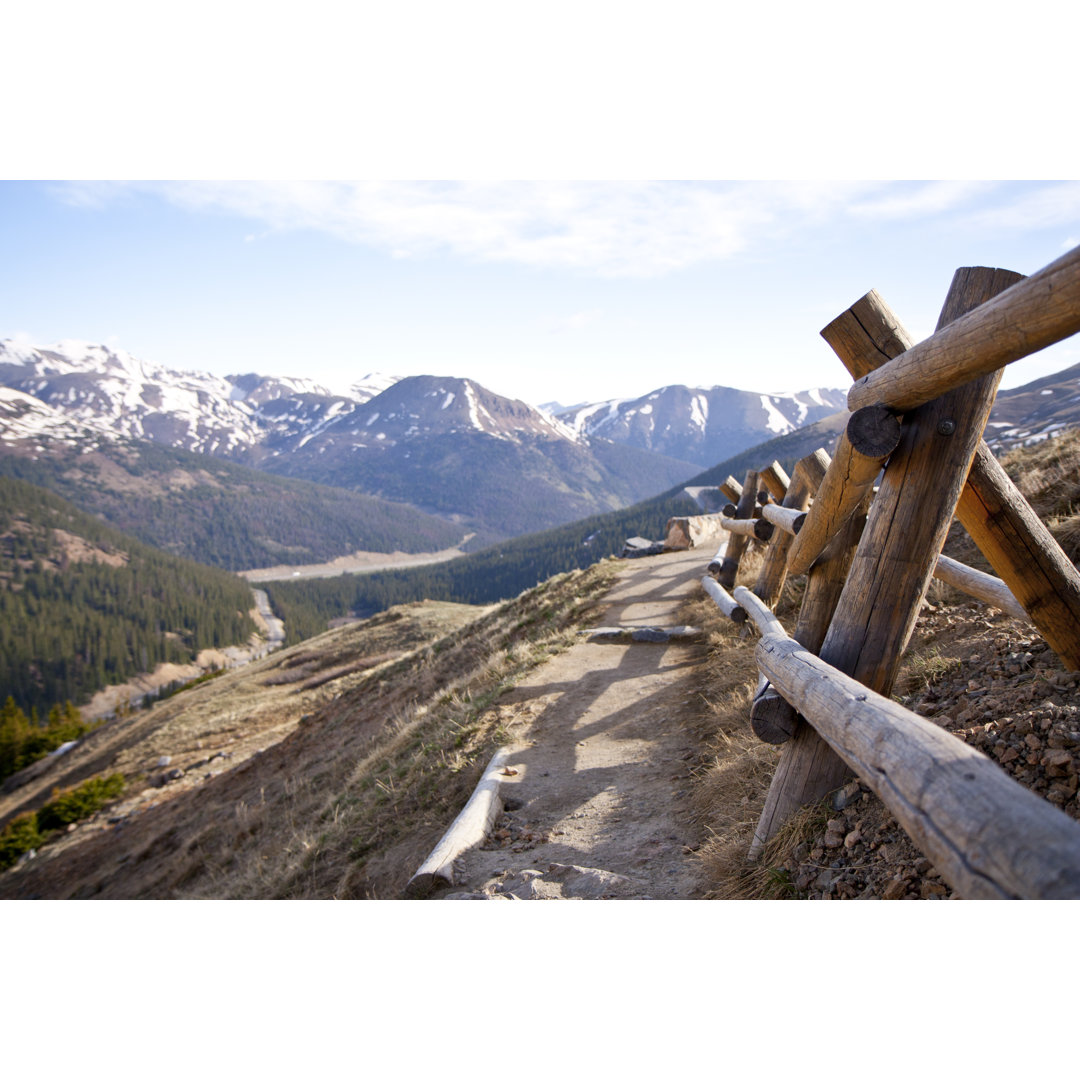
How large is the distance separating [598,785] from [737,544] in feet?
22.7

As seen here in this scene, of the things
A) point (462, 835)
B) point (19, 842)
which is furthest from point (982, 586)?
point (19, 842)

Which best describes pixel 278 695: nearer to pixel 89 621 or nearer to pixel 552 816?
pixel 552 816

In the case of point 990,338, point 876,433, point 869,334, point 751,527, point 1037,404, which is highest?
point 869,334

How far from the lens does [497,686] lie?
31.9 ft

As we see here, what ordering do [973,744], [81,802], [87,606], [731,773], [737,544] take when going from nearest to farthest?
[973,744] → [731,773] → [737,544] → [81,802] → [87,606]

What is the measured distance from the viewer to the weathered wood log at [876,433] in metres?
3.30

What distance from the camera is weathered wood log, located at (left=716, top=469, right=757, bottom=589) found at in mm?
11609

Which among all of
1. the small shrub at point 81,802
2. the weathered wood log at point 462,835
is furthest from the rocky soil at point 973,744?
the small shrub at point 81,802

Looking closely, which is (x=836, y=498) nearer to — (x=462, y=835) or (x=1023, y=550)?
(x=1023, y=550)

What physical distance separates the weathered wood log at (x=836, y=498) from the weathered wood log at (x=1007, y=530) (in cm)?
53

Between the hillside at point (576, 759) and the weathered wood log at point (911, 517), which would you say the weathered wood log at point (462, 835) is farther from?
the weathered wood log at point (911, 517)

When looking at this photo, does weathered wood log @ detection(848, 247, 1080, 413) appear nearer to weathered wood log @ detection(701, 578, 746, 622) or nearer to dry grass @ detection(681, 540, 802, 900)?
dry grass @ detection(681, 540, 802, 900)

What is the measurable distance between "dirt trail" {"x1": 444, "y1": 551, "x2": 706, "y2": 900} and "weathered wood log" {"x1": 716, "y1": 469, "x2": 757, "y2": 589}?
2454mm

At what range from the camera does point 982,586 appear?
4.96 meters
